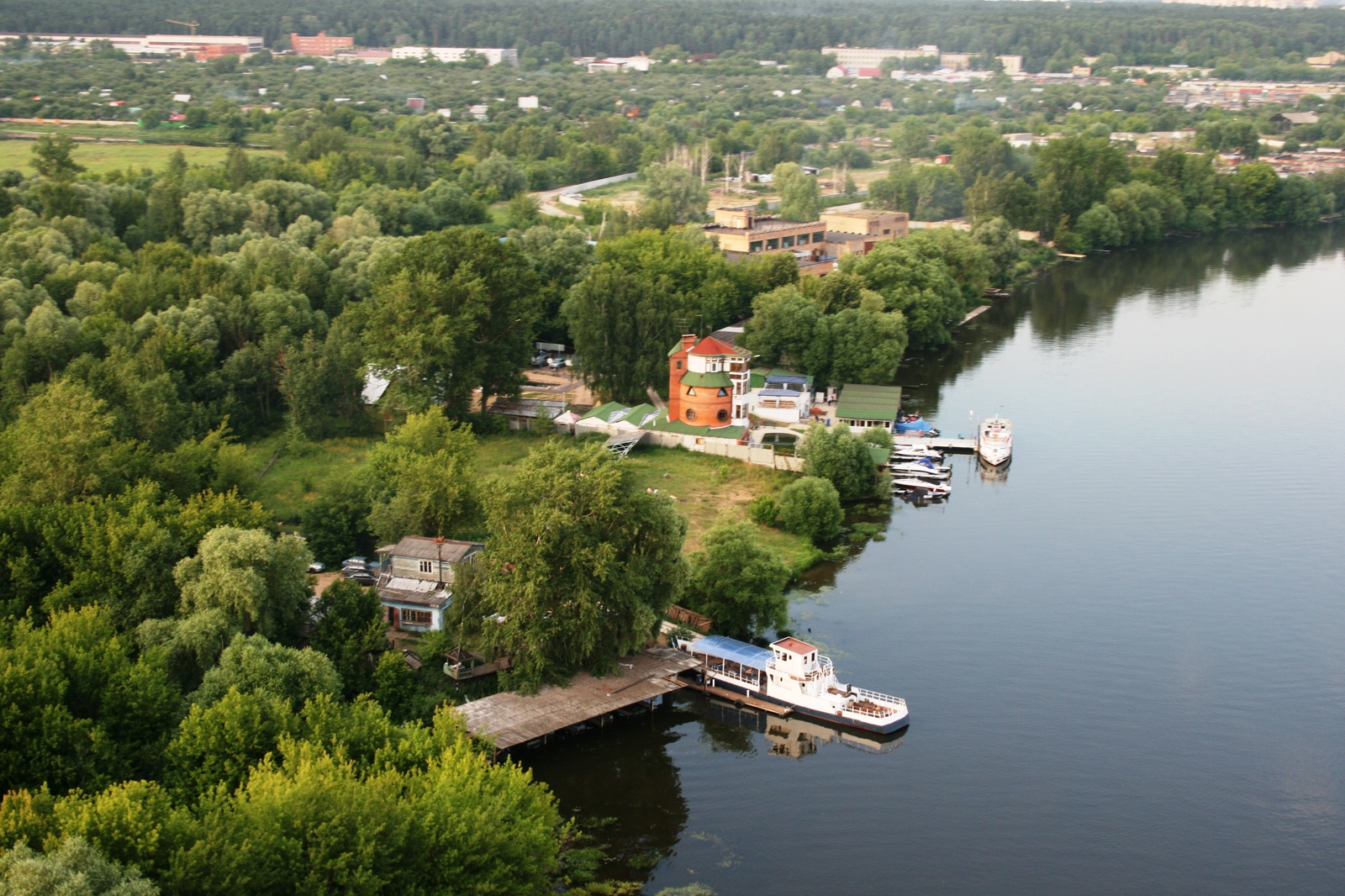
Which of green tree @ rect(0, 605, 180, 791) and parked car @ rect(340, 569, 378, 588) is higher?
green tree @ rect(0, 605, 180, 791)

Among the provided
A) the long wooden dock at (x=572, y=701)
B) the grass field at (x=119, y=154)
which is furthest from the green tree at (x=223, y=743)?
the grass field at (x=119, y=154)

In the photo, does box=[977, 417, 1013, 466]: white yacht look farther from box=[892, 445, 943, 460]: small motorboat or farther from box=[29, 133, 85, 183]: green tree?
box=[29, 133, 85, 183]: green tree

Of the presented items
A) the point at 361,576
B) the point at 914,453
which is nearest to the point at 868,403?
the point at 914,453

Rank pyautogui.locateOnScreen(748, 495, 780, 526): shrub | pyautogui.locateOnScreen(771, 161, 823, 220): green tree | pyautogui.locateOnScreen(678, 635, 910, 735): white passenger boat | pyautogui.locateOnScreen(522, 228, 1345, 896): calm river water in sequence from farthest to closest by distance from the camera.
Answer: pyautogui.locateOnScreen(771, 161, 823, 220): green tree
pyautogui.locateOnScreen(748, 495, 780, 526): shrub
pyautogui.locateOnScreen(678, 635, 910, 735): white passenger boat
pyautogui.locateOnScreen(522, 228, 1345, 896): calm river water

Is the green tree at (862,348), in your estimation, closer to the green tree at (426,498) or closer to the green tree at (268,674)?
the green tree at (426,498)

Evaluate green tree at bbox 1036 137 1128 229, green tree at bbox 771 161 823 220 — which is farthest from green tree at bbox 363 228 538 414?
green tree at bbox 1036 137 1128 229
